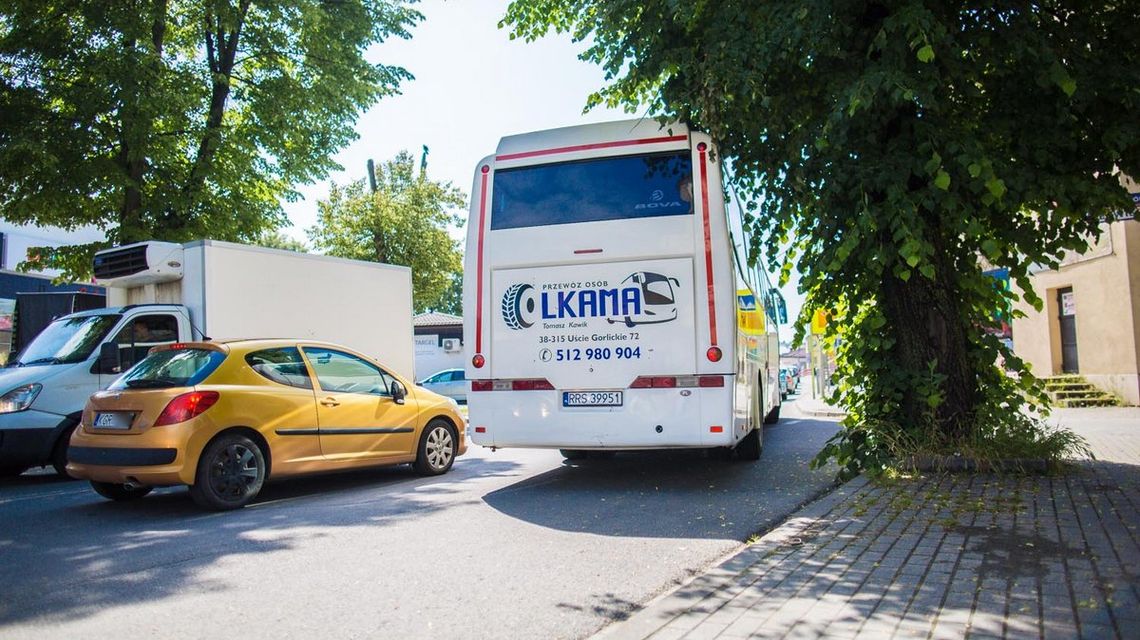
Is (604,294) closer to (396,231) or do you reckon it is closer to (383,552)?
(383,552)

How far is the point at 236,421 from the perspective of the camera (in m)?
7.45

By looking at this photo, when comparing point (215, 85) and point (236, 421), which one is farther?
point (215, 85)

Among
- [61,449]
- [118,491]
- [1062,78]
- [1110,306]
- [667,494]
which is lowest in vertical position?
[667,494]

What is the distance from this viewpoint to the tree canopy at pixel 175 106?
14469 mm

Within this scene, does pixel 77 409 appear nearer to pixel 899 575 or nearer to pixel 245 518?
pixel 245 518

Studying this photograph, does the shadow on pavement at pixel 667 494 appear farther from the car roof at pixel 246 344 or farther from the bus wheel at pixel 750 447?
the car roof at pixel 246 344

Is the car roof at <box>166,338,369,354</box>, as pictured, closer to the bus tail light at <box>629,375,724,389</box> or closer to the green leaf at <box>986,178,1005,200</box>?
the bus tail light at <box>629,375,724,389</box>

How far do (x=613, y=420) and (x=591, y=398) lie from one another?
0.30m

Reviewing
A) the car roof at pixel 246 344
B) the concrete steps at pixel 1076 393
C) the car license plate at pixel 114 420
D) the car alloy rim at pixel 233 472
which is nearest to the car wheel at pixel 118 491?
the car license plate at pixel 114 420

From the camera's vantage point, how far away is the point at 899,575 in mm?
4504

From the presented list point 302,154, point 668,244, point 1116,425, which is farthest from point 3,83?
point 1116,425

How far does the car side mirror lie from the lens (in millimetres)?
9719

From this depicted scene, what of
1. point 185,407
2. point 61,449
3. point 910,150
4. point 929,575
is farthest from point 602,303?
point 61,449

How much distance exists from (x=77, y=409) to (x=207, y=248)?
98.4 inches
